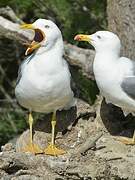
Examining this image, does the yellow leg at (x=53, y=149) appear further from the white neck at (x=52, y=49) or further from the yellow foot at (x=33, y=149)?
the white neck at (x=52, y=49)

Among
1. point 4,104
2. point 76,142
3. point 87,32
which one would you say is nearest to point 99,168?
point 76,142

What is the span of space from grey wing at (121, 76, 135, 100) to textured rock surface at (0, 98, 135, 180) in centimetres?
33

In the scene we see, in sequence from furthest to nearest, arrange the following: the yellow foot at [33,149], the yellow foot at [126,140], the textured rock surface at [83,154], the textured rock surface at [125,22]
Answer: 1. the textured rock surface at [125,22]
2. the yellow foot at [126,140]
3. the yellow foot at [33,149]
4. the textured rock surface at [83,154]

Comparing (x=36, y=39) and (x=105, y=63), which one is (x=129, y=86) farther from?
(x=36, y=39)

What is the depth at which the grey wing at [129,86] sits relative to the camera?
386 centimetres

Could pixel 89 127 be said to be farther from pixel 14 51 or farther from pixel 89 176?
pixel 14 51

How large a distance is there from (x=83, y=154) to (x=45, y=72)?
526mm

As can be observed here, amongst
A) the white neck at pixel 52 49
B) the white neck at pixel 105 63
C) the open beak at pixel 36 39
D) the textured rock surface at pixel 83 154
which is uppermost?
the open beak at pixel 36 39

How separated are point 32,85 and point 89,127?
0.53m

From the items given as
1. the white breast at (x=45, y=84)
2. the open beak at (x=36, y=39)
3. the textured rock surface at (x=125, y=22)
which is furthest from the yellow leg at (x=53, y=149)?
the textured rock surface at (x=125, y=22)

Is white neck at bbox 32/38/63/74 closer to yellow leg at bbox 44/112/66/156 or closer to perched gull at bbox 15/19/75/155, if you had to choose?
perched gull at bbox 15/19/75/155

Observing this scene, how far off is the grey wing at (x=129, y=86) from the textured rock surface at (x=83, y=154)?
33 cm

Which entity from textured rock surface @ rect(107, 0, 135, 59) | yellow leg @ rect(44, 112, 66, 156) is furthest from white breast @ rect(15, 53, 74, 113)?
textured rock surface @ rect(107, 0, 135, 59)

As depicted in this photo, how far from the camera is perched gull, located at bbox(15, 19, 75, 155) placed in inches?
150
